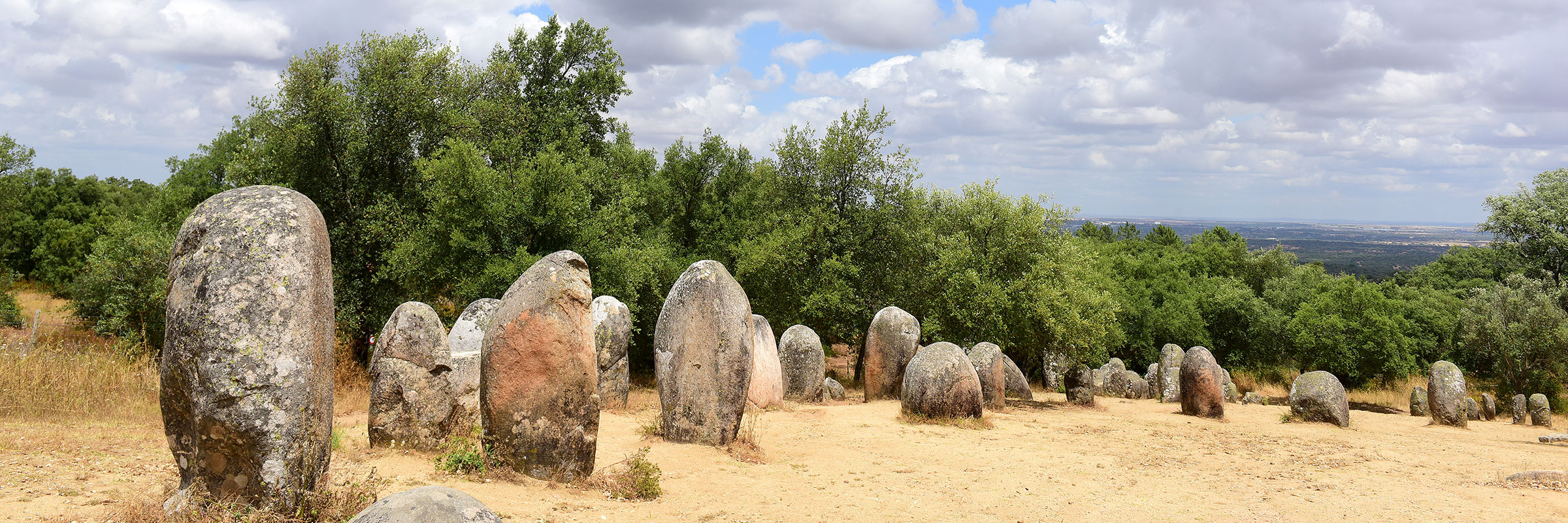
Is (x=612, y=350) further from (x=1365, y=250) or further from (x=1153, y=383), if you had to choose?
(x=1365, y=250)

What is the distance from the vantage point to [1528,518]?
28.2ft

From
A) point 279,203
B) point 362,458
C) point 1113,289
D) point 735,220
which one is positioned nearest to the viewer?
point 279,203

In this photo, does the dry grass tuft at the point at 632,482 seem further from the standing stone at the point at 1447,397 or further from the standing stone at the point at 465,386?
the standing stone at the point at 1447,397

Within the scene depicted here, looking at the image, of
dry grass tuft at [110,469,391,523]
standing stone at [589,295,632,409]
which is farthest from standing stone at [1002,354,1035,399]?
dry grass tuft at [110,469,391,523]

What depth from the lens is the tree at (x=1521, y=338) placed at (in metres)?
23.1

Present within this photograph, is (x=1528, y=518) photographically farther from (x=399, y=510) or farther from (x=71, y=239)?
(x=71, y=239)

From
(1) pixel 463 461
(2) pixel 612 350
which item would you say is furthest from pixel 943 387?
(1) pixel 463 461

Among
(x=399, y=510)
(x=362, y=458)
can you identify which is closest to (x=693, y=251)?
(x=362, y=458)

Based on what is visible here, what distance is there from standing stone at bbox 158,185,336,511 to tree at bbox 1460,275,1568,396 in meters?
31.3

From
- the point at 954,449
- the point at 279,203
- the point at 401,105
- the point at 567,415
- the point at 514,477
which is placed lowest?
the point at 954,449

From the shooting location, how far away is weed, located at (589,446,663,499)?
7.49 m

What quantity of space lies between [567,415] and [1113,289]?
29751 mm

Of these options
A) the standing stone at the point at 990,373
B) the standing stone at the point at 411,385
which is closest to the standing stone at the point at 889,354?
the standing stone at the point at 990,373

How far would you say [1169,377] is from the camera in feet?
75.5
